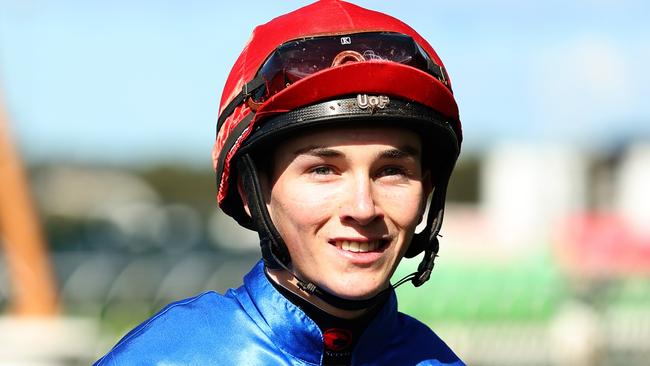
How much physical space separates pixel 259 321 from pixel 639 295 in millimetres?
12071

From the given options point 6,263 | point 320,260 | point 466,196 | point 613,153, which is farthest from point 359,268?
point 466,196

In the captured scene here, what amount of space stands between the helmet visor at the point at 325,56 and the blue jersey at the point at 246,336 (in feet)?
1.58

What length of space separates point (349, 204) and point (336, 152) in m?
0.13

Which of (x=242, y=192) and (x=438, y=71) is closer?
(x=438, y=71)

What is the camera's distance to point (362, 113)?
2.82m

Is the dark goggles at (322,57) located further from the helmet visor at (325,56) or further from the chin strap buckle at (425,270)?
the chin strap buckle at (425,270)

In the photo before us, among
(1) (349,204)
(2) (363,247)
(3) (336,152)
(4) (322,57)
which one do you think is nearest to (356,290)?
(2) (363,247)

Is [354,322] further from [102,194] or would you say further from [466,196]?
[466,196]

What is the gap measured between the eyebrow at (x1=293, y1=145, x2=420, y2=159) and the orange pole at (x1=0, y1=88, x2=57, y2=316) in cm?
1002

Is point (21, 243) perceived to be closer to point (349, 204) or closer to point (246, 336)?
point (246, 336)

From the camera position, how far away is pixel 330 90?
284 centimetres

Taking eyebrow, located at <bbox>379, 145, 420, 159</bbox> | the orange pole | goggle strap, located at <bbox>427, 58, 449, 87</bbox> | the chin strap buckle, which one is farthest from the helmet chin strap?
the orange pole

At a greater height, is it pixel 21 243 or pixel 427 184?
pixel 427 184

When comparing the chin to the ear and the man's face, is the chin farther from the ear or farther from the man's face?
the ear
